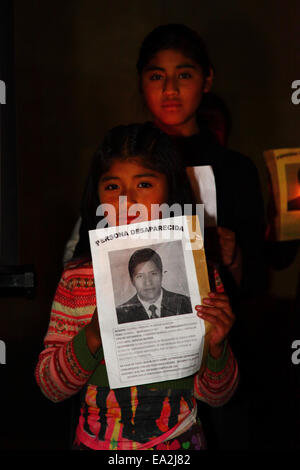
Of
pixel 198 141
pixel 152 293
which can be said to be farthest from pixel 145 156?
pixel 198 141

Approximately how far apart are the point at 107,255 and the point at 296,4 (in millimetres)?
1083

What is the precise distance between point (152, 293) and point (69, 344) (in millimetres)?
160

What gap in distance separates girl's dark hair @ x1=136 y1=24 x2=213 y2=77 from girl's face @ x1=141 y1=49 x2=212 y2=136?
0.01 meters

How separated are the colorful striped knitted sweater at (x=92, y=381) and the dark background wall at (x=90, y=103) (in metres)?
0.53

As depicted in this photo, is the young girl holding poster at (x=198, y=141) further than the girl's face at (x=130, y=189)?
Yes

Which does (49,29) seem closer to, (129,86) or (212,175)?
(129,86)

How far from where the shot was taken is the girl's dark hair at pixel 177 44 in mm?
1295

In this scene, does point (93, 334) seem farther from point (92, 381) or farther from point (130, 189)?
point (130, 189)

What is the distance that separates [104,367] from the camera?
944 mm

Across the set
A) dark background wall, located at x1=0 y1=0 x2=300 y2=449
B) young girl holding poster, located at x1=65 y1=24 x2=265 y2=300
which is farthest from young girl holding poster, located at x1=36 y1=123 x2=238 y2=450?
dark background wall, located at x1=0 y1=0 x2=300 y2=449

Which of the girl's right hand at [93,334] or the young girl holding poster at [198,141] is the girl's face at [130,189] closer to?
the girl's right hand at [93,334]

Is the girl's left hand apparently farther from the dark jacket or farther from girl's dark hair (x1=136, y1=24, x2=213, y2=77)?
girl's dark hair (x1=136, y1=24, x2=213, y2=77)

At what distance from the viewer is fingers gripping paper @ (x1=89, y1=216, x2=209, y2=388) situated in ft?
2.82

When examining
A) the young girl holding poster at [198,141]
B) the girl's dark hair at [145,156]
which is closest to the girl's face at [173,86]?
the young girl holding poster at [198,141]
